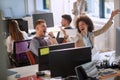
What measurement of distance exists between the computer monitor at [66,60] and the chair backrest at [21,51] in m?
1.28

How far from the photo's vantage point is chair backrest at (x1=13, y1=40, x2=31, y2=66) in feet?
11.3

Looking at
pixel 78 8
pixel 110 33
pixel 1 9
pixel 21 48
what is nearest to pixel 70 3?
pixel 78 8

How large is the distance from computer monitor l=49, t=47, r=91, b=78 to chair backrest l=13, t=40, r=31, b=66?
1.28m

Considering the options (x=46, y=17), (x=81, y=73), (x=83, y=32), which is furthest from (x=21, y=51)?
(x=46, y=17)

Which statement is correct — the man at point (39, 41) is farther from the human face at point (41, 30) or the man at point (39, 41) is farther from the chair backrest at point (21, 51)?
the chair backrest at point (21, 51)

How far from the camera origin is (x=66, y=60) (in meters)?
2.24

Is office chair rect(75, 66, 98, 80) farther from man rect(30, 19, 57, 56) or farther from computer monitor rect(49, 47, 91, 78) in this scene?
man rect(30, 19, 57, 56)

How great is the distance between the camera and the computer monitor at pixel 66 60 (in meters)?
2.19

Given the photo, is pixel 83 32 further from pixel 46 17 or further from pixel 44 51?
pixel 46 17

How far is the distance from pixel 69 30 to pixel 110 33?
1150mm

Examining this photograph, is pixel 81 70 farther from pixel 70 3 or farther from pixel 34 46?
pixel 70 3

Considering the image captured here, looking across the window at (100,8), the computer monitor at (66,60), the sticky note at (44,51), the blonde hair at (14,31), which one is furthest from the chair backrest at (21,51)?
the window at (100,8)

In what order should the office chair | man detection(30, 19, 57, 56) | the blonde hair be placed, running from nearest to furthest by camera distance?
the office chair → man detection(30, 19, 57, 56) → the blonde hair

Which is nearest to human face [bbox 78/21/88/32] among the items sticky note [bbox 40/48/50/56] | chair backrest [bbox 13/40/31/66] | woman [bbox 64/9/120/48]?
woman [bbox 64/9/120/48]
